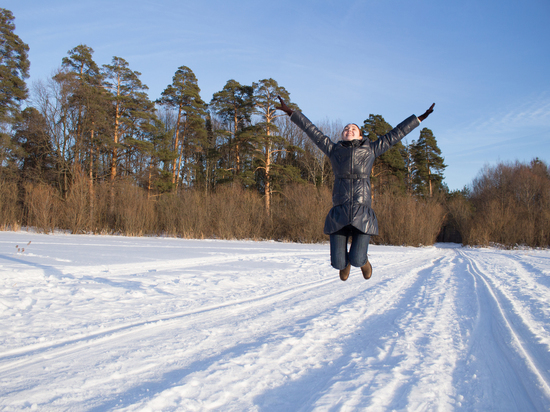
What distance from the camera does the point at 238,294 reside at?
613 centimetres

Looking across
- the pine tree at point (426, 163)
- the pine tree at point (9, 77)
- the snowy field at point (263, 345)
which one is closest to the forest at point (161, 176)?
the pine tree at point (9, 77)

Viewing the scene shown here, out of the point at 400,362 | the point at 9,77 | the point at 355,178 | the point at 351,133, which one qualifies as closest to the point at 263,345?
the point at 400,362

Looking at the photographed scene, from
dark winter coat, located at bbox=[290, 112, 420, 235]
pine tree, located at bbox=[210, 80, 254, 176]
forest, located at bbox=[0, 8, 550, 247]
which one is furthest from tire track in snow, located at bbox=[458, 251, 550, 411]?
pine tree, located at bbox=[210, 80, 254, 176]

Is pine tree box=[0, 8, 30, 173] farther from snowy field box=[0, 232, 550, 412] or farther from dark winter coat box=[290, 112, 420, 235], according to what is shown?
dark winter coat box=[290, 112, 420, 235]

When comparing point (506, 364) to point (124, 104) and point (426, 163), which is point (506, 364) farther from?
point (426, 163)

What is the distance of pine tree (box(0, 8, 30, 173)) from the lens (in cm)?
2500

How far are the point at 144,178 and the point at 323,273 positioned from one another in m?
23.5

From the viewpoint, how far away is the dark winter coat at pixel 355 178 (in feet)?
12.4

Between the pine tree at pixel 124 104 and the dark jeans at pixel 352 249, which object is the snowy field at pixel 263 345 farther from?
the pine tree at pixel 124 104

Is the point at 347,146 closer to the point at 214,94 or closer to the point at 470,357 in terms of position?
the point at 470,357

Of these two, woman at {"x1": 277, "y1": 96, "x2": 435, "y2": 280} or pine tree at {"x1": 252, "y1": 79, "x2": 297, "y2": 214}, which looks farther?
pine tree at {"x1": 252, "y1": 79, "x2": 297, "y2": 214}

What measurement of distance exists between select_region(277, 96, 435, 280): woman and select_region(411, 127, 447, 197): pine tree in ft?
128

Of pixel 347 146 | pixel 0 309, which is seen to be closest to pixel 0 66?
pixel 0 309

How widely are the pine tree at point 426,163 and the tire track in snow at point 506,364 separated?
125ft
